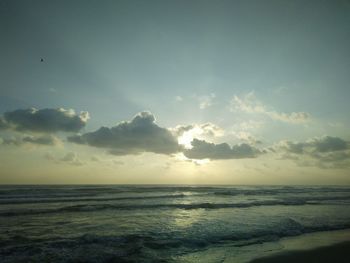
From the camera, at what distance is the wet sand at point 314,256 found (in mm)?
9664

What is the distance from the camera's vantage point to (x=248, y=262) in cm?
940

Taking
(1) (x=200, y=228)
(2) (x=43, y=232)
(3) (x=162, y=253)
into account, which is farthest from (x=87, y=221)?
(3) (x=162, y=253)

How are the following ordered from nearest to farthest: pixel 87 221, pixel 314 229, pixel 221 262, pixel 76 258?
pixel 221 262 < pixel 76 258 < pixel 314 229 < pixel 87 221

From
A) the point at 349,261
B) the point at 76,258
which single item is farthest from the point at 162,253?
the point at 349,261

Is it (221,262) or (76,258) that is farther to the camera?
(76,258)

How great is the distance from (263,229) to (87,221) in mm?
12079

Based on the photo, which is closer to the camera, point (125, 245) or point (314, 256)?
point (314, 256)

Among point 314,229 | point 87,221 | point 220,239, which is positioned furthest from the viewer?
point 87,221

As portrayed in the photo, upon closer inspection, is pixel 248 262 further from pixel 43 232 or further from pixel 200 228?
pixel 43 232

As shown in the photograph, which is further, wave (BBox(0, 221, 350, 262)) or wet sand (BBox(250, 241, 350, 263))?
wave (BBox(0, 221, 350, 262))

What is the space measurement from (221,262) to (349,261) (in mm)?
4803

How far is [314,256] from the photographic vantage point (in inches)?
402

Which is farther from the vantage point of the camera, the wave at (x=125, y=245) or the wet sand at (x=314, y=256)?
the wave at (x=125, y=245)

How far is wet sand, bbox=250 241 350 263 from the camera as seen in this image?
9.66 metres
